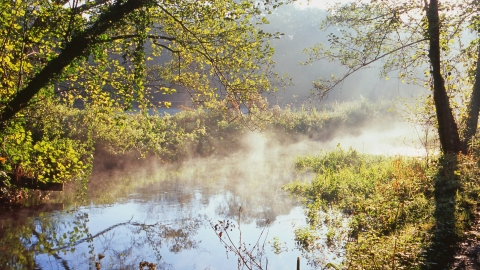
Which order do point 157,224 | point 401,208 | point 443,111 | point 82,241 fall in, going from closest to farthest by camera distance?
point 401,208 < point 82,241 < point 157,224 < point 443,111

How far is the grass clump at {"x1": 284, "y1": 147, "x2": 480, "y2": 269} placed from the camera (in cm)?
578

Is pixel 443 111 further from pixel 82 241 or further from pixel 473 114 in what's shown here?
pixel 82 241

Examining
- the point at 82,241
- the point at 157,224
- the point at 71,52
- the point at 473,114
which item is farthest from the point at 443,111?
the point at 82,241

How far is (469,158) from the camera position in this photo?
9188mm

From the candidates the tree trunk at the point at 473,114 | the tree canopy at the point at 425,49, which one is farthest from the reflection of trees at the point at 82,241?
the tree trunk at the point at 473,114

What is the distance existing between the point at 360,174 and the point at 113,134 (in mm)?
9104

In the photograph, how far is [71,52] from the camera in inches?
277

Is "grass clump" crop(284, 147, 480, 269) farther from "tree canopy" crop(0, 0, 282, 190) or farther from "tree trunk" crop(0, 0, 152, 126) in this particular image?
"tree trunk" crop(0, 0, 152, 126)

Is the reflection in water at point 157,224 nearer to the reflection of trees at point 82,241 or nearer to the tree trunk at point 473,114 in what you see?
the reflection of trees at point 82,241

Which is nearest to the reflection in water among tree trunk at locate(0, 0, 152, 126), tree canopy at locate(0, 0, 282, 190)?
tree canopy at locate(0, 0, 282, 190)

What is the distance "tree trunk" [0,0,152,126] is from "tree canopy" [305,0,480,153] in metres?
4.98

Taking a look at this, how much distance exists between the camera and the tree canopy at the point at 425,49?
9.66m

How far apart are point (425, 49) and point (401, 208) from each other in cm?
472

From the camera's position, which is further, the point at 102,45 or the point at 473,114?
the point at 473,114
